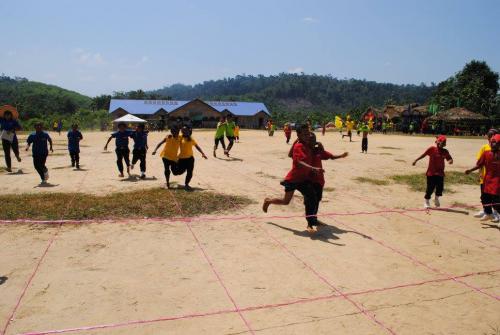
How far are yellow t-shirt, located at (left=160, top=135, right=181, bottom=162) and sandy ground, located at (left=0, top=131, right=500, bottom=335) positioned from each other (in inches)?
89.8

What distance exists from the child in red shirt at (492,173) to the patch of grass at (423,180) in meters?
3.26

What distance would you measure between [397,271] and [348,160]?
1247 cm

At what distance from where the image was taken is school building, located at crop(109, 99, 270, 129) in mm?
53906

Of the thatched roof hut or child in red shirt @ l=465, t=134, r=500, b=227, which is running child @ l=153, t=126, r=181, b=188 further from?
the thatched roof hut

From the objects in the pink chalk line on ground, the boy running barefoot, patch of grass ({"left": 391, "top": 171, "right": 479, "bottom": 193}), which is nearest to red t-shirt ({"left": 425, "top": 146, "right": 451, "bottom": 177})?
the boy running barefoot

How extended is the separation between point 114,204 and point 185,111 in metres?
48.5

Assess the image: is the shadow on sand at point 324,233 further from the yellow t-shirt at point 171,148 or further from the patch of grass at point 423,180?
the patch of grass at point 423,180

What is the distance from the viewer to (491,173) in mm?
7547

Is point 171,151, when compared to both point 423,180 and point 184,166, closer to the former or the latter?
point 184,166

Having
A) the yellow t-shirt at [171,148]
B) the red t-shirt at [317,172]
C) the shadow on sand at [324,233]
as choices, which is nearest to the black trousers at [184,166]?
the yellow t-shirt at [171,148]

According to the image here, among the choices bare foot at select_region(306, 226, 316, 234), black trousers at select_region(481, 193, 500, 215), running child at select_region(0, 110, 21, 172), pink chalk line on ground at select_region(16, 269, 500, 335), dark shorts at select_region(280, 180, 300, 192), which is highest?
running child at select_region(0, 110, 21, 172)

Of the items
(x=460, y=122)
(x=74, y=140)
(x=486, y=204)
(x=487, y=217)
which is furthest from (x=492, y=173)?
(x=460, y=122)

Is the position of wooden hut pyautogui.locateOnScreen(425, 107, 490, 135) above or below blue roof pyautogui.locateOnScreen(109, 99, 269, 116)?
below

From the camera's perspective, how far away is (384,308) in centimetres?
425
